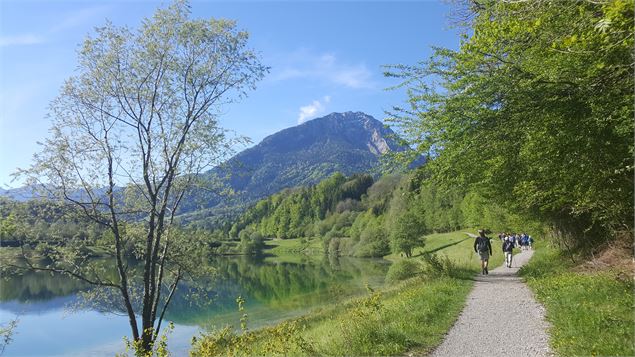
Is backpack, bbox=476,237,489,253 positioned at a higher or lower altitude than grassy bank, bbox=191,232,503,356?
higher

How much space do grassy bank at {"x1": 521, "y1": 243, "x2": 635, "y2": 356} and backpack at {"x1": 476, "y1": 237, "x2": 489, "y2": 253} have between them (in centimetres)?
755

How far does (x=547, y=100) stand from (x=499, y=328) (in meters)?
5.12

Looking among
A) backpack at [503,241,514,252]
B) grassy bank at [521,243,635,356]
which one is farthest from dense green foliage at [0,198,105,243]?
backpack at [503,241,514,252]

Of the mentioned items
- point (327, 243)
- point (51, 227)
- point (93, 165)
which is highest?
point (93, 165)

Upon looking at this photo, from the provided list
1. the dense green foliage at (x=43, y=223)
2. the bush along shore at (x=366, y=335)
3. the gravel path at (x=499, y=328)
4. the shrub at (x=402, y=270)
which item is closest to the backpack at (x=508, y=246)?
the shrub at (x=402, y=270)

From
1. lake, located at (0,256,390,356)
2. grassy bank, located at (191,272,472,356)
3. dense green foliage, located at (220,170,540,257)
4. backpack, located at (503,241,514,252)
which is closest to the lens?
grassy bank, located at (191,272,472,356)

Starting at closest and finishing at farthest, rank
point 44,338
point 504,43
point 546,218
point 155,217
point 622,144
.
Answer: point 622,144 < point 504,43 < point 155,217 < point 546,218 < point 44,338

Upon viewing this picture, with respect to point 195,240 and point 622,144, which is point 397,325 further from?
point 195,240

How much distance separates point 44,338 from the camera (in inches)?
1266

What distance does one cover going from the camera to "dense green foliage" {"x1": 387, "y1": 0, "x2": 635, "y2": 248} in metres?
7.31

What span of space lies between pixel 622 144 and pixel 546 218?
52.2 feet

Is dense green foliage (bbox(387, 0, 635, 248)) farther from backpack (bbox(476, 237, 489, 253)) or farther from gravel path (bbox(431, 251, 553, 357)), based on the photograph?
backpack (bbox(476, 237, 489, 253))

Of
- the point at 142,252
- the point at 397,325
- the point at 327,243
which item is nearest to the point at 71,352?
the point at 142,252

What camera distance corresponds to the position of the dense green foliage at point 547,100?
731 centimetres
